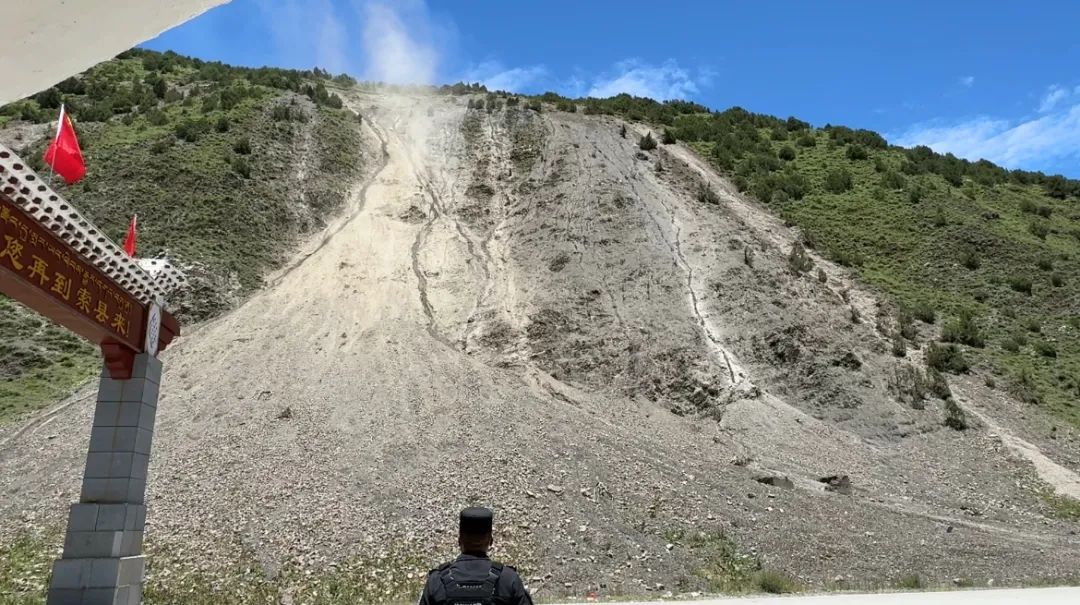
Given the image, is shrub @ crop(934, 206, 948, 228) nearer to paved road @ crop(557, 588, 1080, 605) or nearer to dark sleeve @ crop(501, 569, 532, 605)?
paved road @ crop(557, 588, 1080, 605)

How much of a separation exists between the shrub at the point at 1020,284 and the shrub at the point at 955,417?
8717mm

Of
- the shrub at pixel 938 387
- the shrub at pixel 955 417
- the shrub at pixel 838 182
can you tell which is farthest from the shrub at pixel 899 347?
the shrub at pixel 838 182

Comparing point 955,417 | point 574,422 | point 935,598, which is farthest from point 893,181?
point 935,598

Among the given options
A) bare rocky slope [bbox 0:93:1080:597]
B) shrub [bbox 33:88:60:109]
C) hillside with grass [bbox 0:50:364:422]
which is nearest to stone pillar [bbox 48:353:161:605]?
bare rocky slope [bbox 0:93:1080:597]

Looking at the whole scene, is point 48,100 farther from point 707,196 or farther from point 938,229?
point 938,229

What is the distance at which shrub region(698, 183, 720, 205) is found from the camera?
3275 cm

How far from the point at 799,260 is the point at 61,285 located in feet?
78.7

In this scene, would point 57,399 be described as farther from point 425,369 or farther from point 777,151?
point 777,151

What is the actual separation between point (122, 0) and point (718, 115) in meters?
47.9

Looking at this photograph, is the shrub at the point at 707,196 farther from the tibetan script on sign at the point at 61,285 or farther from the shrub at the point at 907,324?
the tibetan script on sign at the point at 61,285

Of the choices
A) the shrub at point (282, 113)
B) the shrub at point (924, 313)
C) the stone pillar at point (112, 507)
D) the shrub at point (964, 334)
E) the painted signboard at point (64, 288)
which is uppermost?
the shrub at point (282, 113)

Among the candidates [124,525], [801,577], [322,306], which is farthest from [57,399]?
[801,577]

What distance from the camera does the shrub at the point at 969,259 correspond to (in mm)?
28781

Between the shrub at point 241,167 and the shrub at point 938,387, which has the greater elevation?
the shrub at point 241,167
